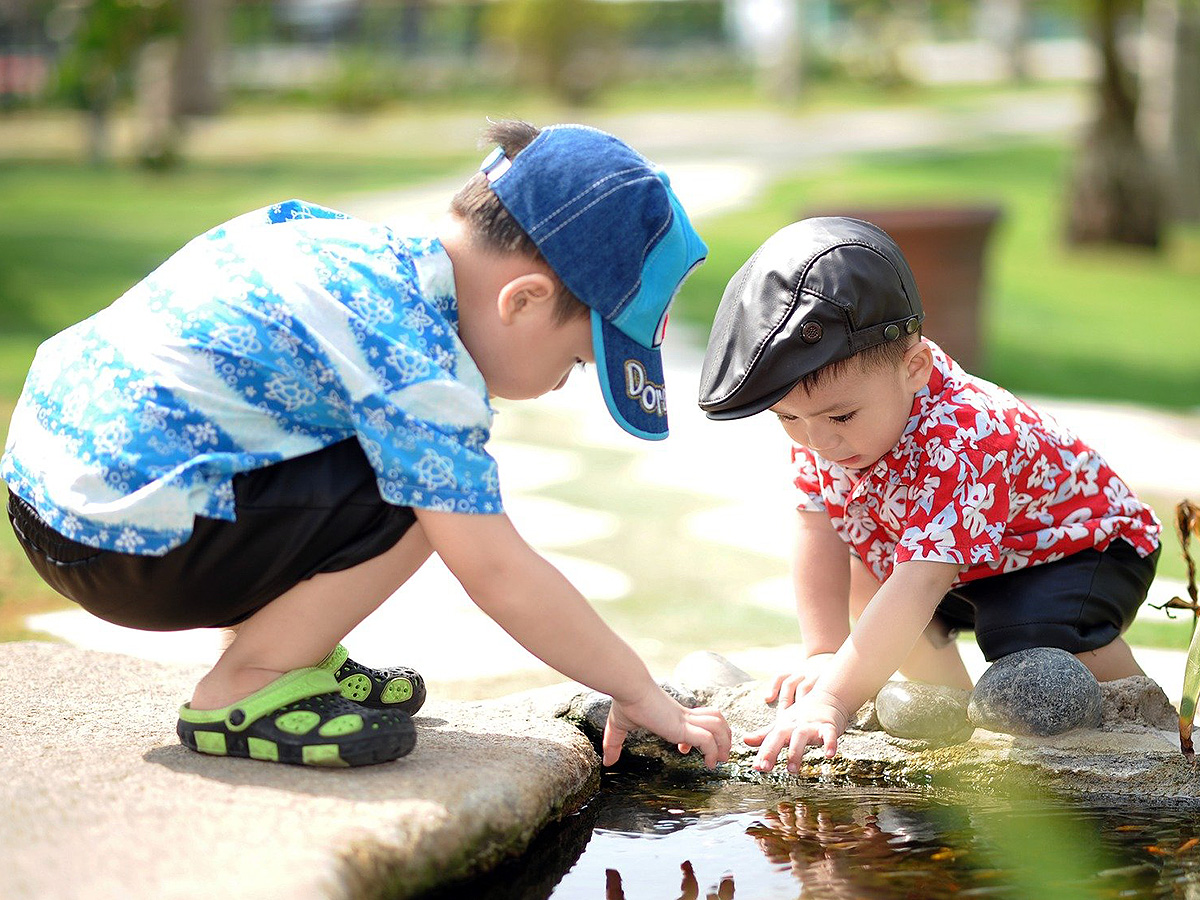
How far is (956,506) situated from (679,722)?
520mm

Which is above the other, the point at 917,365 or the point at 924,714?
the point at 917,365

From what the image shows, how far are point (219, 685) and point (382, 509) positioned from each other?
0.32 metres

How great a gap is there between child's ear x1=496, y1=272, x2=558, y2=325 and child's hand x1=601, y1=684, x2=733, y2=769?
52 centimetres

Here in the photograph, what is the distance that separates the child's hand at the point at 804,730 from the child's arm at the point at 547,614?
10 cm

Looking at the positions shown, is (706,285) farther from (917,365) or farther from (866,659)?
(866,659)

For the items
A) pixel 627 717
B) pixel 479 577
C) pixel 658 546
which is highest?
pixel 479 577

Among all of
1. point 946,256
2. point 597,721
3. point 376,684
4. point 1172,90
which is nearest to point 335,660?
point 376,684

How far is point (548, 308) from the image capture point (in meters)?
1.92

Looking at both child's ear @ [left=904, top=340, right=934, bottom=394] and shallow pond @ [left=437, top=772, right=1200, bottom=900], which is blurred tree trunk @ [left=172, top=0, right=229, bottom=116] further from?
shallow pond @ [left=437, top=772, right=1200, bottom=900]

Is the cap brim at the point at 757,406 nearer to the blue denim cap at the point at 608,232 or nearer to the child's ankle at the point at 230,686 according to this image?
the blue denim cap at the point at 608,232

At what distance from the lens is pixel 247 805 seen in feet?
5.51

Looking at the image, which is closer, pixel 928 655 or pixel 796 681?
pixel 796 681

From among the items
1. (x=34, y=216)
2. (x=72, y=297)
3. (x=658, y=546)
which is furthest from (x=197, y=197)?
(x=658, y=546)

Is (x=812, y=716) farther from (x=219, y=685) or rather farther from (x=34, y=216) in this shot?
(x=34, y=216)
